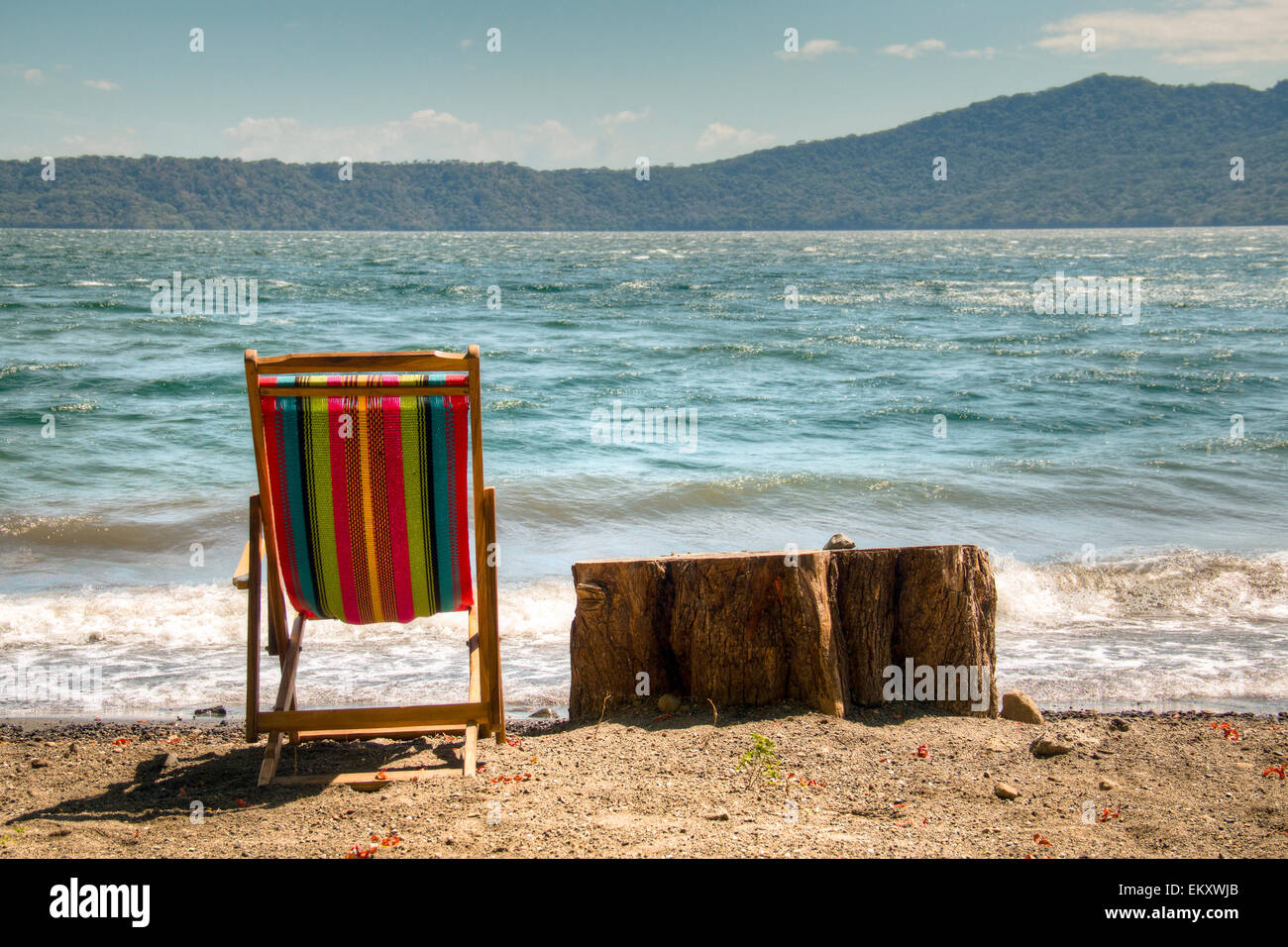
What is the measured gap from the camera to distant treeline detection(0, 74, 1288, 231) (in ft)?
397

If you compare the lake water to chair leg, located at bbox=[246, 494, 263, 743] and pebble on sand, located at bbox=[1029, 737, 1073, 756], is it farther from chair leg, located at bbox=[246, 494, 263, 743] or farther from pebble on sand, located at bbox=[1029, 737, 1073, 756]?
A: chair leg, located at bbox=[246, 494, 263, 743]

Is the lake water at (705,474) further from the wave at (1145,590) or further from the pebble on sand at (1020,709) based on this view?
the pebble on sand at (1020,709)

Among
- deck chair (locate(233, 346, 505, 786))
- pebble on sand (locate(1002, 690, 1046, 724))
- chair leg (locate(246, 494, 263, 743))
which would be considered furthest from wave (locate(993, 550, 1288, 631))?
chair leg (locate(246, 494, 263, 743))

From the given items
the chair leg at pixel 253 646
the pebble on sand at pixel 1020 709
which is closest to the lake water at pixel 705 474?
the pebble on sand at pixel 1020 709

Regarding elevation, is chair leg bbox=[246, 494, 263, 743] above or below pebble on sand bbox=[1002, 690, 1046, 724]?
above

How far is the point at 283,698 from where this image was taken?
3566 millimetres

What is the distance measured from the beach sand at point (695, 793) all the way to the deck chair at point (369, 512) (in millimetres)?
235

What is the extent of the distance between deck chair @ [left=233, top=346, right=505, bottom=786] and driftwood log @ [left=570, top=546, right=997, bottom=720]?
56 cm

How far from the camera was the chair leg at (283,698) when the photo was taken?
3387 mm

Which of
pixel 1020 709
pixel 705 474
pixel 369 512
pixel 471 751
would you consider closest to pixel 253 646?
pixel 369 512

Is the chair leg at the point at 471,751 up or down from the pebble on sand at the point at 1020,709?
up

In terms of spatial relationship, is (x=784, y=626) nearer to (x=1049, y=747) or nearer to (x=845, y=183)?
(x=1049, y=747)

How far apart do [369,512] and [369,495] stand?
2.3 inches

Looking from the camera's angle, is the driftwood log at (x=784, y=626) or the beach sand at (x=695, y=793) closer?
the beach sand at (x=695, y=793)
